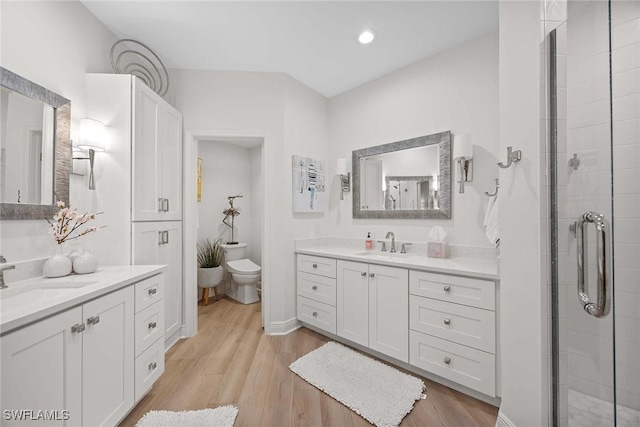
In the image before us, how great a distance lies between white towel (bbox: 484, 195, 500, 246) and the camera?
173cm

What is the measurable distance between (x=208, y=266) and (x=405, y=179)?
282 centimetres

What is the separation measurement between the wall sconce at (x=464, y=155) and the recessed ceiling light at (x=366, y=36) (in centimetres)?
108

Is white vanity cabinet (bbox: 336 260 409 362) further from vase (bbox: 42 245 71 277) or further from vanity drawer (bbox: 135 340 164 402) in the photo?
vase (bbox: 42 245 71 277)

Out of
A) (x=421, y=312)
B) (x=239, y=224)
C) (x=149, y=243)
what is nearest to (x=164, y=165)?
(x=149, y=243)

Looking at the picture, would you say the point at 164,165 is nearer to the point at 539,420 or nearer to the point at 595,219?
the point at 595,219

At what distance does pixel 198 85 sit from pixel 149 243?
1.64 m

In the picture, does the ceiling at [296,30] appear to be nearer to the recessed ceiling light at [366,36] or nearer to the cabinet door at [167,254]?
the recessed ceiling light at [366,36]

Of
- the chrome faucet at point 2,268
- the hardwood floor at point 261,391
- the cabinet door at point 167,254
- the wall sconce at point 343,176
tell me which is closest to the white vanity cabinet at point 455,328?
the hardwood floor at point 261,391

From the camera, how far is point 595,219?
863mm

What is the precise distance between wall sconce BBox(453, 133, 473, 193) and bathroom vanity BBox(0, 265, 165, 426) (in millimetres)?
2390

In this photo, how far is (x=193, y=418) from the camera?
1.46 meters

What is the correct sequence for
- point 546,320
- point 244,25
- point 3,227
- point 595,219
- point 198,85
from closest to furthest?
1. point 595,219
2. point 546,320
3. point 3,227
4. point 244,25
5. point 198,85

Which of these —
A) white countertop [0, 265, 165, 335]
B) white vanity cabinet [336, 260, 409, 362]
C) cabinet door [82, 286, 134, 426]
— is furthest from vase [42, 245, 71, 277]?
white vanity cabinet [336, 260, 409, 362]

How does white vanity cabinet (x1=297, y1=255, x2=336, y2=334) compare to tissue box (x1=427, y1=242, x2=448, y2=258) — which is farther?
white vanity cabinet (x1=297, y1=255, x2=336, y2=334)
